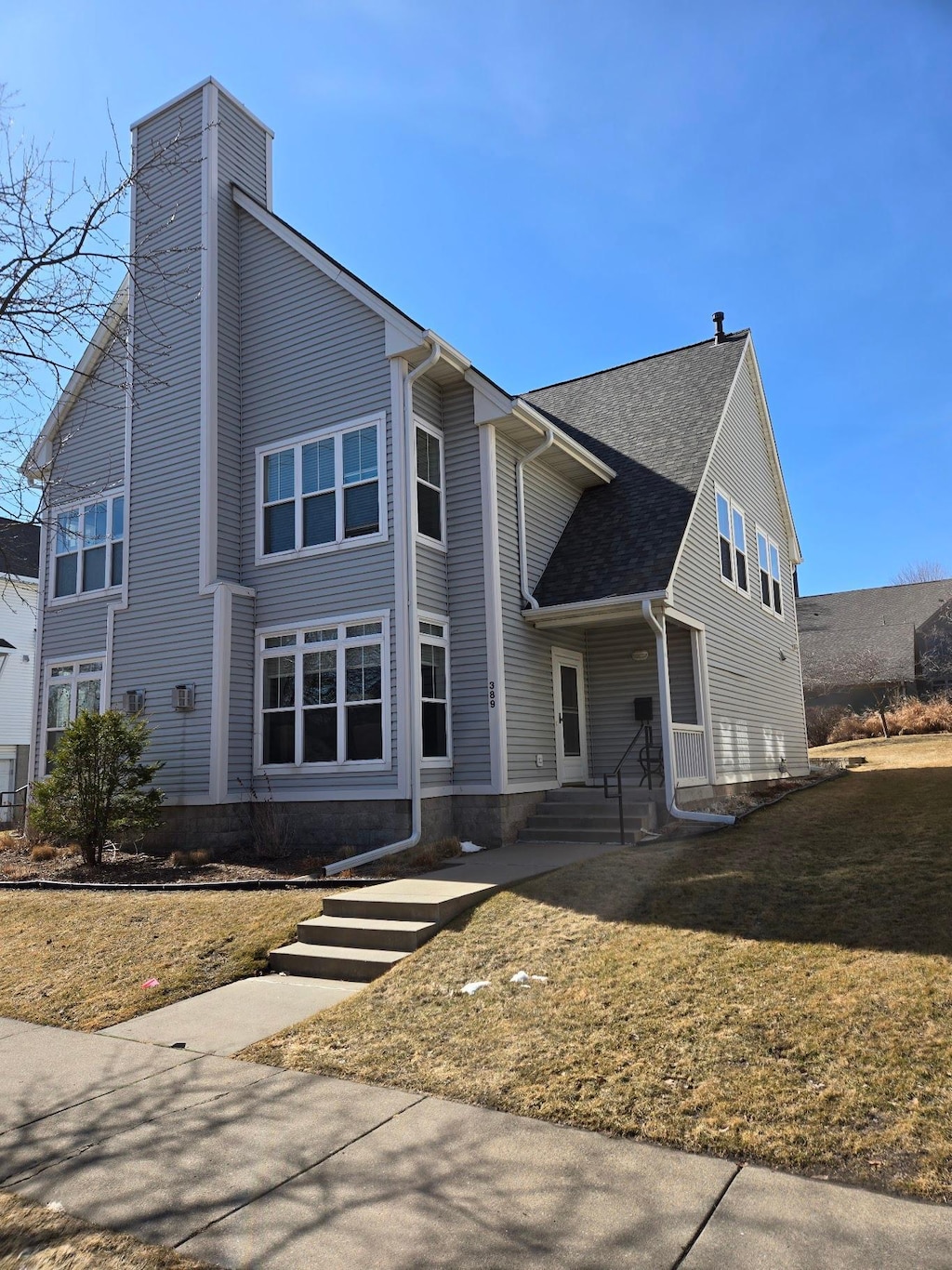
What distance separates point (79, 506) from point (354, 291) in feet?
21.3

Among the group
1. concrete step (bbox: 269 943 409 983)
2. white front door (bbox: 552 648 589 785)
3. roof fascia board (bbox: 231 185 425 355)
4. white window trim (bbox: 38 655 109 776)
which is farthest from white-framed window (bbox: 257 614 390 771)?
concrete step (bbox: 269 943 409 983)

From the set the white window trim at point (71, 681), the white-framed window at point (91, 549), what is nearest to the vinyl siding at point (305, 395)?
the white-framed window at point (91, 549)

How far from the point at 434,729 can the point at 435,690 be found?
54 centimetres

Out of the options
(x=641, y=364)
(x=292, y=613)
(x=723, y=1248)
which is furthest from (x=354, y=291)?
(x=723, y=1248)

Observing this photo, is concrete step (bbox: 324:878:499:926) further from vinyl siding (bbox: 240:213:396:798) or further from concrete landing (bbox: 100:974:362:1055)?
vinyl siding (bbox: 240:213:396:798)

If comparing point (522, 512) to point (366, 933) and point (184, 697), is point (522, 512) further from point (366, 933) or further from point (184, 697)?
point (366, 933)

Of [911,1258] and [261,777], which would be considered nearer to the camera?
[911,1258]

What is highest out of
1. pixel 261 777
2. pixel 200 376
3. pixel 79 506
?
pixel 200 376

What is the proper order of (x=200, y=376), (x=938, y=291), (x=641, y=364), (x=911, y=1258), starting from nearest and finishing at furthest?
(x=911, y=1258) < (x=938, y=291) < (x=200, y=376) < (x=641, y=364)

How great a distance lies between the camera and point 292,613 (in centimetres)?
1286

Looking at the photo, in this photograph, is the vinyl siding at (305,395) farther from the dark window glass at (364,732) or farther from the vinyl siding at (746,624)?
the vinyl siding at (746,624)

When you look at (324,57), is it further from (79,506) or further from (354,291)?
(79,506)

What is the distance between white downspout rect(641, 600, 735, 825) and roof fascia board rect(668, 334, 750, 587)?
0.55 metres

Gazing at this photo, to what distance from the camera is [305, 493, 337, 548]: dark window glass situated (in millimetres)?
12719
